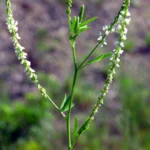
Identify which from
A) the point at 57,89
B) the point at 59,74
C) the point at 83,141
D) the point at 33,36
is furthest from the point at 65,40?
the point at 83,141

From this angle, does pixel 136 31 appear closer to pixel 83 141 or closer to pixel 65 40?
pixel 65 40

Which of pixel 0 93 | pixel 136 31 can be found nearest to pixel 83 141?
pixel 0 93

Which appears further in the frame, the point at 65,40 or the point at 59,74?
the point at 65,40

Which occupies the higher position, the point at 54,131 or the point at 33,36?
the point at 33,36

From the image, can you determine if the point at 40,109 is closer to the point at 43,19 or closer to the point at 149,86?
the point at 149,86

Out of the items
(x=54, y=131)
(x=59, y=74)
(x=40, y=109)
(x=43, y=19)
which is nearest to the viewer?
(x=40, y=109)

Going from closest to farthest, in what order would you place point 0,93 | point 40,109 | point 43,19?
point 40,109
point 0,93
point 43,19
